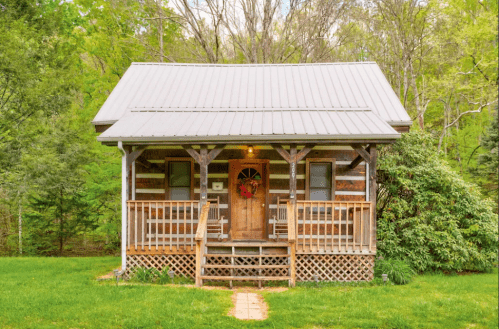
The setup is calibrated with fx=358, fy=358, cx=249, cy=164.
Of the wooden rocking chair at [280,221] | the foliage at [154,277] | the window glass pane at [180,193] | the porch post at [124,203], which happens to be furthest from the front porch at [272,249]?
the window glass pane at [180,193]

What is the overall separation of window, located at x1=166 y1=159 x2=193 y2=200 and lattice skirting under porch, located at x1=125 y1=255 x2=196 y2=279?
219 cm

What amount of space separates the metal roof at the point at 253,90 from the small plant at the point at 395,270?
3410 mm

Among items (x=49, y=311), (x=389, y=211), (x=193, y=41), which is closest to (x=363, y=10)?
(x=193, y=41)

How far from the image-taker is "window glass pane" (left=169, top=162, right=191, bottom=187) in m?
10.6

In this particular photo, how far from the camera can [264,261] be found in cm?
842

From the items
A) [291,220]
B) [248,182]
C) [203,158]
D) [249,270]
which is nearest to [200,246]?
[249,270]

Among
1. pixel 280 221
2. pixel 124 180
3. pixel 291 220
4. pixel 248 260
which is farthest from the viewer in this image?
pixel 280 221

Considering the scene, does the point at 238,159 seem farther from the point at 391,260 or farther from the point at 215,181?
the point at 391,260

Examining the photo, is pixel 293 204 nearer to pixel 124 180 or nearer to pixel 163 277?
pixel 163 277

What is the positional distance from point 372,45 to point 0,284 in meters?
21.6

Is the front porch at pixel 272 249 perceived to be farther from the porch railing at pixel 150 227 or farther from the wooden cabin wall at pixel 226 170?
the wooden cabin wall at pixel 226 170

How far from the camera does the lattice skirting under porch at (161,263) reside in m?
8.73

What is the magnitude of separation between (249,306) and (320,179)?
16.4 feet

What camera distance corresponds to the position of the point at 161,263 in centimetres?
882
